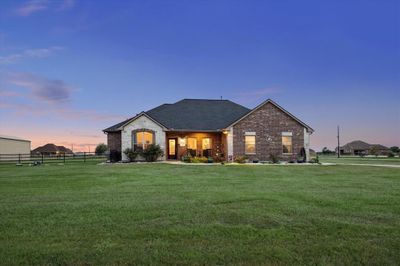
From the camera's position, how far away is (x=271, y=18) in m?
29.2

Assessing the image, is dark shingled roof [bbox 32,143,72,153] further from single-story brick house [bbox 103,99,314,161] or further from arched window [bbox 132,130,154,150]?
arched window [bbox 132,130,154,150]

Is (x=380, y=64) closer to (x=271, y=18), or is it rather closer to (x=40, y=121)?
(x=271, y=18)

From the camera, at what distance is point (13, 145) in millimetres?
56625

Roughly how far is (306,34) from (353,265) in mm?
30003

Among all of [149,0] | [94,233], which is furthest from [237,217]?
[149,0]

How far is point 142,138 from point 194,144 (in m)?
5.20

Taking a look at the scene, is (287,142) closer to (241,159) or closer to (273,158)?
(273,158)

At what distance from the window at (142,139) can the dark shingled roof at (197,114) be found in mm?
1560

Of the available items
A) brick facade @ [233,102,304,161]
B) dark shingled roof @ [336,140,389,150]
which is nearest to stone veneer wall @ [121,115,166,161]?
brick facade @ [233,102,304,161]

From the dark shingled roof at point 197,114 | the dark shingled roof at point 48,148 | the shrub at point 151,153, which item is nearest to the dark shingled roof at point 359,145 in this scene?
the dark shingled roof at point 197,114

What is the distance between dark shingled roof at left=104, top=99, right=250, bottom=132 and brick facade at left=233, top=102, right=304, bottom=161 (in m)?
1.96

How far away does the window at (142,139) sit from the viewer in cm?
3019

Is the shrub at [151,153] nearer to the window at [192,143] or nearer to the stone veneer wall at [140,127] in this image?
the stone veneer wall at [140,127]

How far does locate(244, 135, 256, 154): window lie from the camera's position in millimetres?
30047
